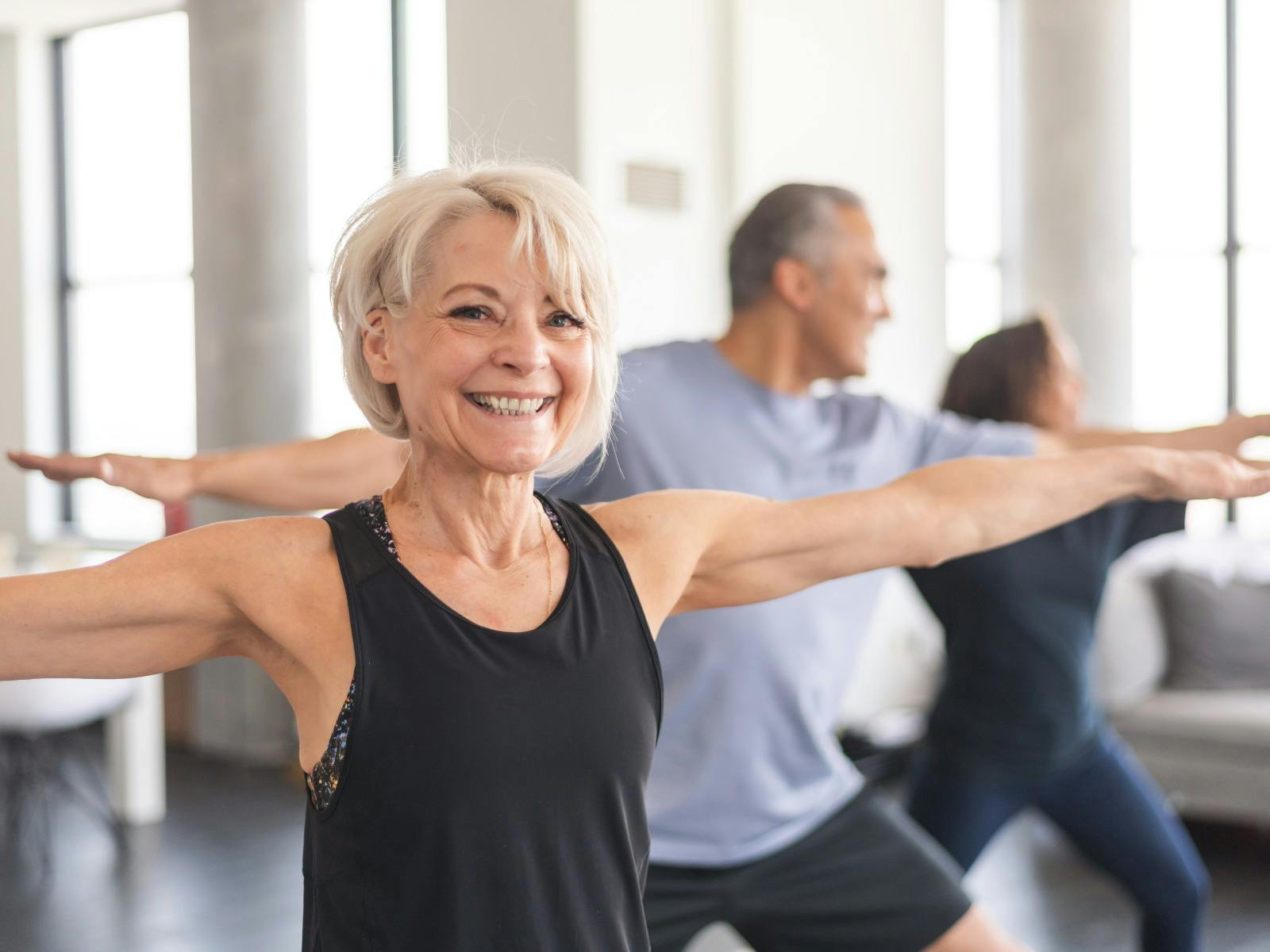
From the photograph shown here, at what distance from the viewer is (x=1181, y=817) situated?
4273mm

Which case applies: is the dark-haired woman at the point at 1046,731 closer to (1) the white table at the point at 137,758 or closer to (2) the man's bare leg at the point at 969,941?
(2) the man's bare leg at the point at 969,941

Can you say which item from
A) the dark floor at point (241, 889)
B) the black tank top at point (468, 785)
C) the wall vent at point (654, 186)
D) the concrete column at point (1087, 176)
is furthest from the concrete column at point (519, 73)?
the concrete column at point (1087, 176)

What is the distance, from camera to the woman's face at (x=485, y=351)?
1.20 meters

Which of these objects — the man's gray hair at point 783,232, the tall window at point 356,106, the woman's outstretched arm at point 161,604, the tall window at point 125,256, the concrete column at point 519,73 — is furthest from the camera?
the tall window at point 125,256

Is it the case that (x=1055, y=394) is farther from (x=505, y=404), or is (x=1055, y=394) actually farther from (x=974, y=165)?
(x=974, y=165)

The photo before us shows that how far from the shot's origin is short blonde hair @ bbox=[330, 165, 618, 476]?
1205 millimetres

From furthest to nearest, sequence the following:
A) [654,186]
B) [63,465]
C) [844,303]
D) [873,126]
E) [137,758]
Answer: [873,126] → [137,758] → [654,186] → [844,303] → [63,465]

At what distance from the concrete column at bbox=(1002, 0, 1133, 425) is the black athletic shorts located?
462 cm

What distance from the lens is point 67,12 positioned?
6254 mm

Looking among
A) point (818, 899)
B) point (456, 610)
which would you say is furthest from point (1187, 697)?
point (456, 610)

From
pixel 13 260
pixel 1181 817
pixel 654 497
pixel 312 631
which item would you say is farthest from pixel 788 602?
pixel 13 260

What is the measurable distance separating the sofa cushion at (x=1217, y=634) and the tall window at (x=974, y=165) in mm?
1965

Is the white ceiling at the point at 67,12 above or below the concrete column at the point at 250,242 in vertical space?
above

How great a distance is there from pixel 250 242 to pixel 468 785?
445cm
